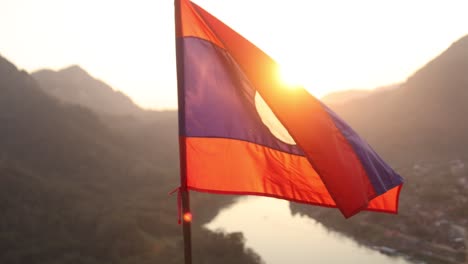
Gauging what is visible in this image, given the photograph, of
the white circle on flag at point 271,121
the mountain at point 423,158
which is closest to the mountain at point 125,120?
the mountain at point 423,158

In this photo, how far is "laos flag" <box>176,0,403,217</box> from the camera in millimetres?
5746

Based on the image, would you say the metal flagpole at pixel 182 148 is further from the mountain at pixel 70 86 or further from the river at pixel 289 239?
the mountain at pixel 70 86

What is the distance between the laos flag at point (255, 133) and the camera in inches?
226

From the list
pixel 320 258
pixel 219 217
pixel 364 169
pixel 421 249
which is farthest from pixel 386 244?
pixel 364 169

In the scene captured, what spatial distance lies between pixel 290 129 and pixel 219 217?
6748 centimetres

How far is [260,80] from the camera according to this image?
19.7ft

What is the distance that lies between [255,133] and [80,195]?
7219cm

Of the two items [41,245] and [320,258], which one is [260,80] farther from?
[41,245]

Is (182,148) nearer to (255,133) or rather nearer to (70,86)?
(255,133)

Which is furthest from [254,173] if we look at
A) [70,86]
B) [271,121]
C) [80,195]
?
[70,86]

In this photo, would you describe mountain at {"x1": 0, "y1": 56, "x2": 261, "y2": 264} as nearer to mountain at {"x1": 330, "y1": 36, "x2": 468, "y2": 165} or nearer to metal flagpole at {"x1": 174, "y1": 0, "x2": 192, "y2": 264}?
metal flagpole at {"x1": 174, "y1": 0, "x2": 192, "y2": 264}

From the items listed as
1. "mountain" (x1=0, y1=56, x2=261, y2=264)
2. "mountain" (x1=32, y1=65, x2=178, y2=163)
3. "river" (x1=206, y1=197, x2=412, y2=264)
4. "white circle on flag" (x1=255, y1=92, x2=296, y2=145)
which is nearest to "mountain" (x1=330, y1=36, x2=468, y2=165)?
"river" (x1=206, y1=197, x2=412, y2=264)

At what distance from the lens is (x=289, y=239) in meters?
53.2

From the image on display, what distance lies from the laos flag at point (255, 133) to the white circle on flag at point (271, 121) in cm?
2
